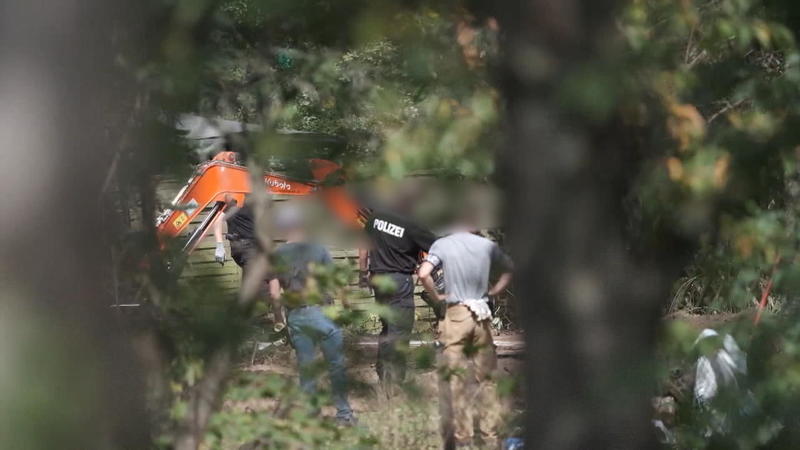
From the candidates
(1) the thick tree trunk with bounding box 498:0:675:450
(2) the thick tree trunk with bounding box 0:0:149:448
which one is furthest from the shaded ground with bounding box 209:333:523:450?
(2) the thick tree trunk with bounding box 0:0:149:448

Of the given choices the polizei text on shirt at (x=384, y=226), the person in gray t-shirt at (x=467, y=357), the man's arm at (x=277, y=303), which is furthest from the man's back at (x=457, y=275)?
the polizei text on shirt at (x=384, y=226)

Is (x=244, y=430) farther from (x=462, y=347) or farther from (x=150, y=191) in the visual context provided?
(x=150, y=191)

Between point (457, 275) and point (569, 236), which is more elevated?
point (457, 275)

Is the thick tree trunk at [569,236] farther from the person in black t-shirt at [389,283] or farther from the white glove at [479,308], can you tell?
the white glove at [479,308]

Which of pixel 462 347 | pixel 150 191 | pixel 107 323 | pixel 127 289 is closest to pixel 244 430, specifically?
pixel 462 347

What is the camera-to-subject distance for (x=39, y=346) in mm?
1208

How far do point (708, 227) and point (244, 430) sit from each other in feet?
6.57

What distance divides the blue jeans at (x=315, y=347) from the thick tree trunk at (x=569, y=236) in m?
1.91

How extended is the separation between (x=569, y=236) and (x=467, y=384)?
3.46 m

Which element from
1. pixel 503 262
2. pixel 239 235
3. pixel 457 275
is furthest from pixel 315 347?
pixel 457 275

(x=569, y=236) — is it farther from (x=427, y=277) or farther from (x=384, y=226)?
(x=427, y=277)

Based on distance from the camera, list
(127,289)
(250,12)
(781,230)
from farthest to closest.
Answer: (781,230) → (127,289) → (250,12)

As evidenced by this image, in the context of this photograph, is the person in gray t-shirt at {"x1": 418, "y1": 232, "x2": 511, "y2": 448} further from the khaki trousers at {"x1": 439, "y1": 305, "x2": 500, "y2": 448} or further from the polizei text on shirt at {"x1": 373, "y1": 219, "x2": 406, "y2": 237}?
the polizei text on shirt at {"x1": 373, "y1": 219, "x2": 406, "y2": 237}

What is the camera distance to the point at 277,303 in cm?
359
